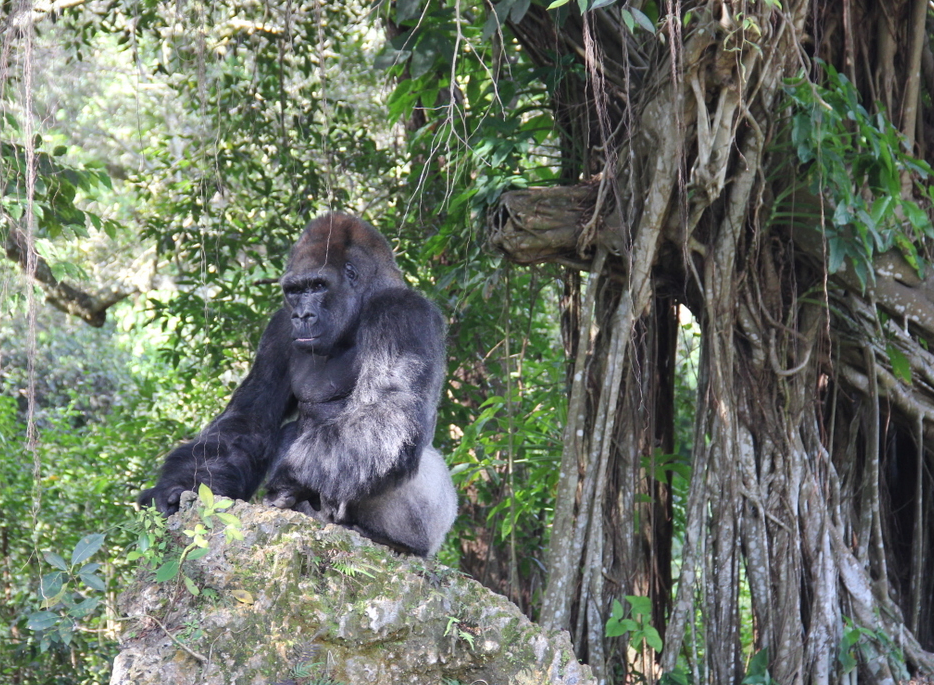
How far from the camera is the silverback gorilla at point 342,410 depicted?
120 inches

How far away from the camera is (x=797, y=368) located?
363 cm

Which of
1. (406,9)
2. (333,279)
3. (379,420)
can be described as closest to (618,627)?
(379,420)

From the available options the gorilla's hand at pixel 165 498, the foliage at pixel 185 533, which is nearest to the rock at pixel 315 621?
the foliage at pixel 185 533

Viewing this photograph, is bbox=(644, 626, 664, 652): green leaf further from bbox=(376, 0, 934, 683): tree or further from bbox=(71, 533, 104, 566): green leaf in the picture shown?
bbox=(71, 533, 104, 566): green leaf

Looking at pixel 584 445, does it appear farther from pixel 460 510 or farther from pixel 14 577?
pixel 14 577

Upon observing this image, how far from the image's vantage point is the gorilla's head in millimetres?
3347

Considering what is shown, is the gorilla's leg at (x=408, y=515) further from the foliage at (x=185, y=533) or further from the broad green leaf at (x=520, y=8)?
the broad green leaf at (x=520, y=8)

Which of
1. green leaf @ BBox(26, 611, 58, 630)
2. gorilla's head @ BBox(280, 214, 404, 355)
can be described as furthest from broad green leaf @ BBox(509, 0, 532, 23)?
green leaf @ BBox(26, 611, 58, 630)

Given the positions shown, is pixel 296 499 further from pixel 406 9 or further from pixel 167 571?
pixel 406 9

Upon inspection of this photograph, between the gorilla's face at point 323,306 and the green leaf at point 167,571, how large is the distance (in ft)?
4.00

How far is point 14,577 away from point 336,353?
8.83 feet

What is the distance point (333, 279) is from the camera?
3408 millimetres

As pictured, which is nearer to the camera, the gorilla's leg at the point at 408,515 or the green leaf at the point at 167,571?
the green leaf at the point at 167,571

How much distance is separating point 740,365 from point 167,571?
2.34 metres
